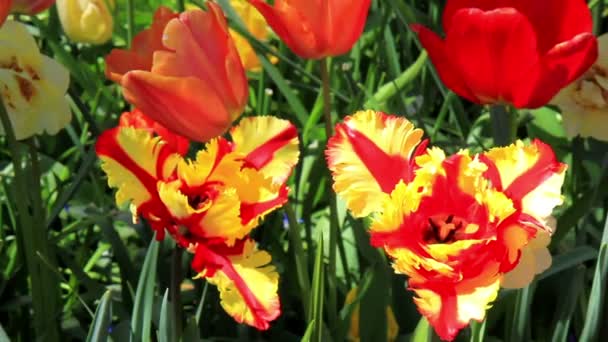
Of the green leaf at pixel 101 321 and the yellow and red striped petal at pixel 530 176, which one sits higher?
the yellow and red striped petal at pixel 530 176

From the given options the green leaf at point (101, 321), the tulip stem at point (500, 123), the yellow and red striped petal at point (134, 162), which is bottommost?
the tulip stem at point (500, 123)

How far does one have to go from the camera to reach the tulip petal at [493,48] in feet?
3.26

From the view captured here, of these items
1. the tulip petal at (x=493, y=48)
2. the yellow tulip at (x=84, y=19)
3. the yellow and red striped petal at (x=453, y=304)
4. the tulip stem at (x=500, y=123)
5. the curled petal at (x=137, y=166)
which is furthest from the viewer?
the yellow tulip at (x=84, y=19)

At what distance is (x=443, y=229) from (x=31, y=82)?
56cm

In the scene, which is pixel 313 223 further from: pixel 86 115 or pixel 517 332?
pixel 517 332

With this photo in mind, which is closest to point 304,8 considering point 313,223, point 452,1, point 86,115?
point 452,1

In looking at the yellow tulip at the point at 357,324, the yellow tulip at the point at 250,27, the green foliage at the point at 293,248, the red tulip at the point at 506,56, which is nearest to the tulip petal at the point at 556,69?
the red tulip at the point at 506,56

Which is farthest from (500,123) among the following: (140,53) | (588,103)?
(140,53)

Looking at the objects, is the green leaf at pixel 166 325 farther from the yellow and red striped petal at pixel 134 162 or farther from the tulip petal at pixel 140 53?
the tulip petal at pixel 140 53

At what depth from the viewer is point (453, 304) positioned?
769 millimetres

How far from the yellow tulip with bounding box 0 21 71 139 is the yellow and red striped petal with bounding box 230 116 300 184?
1.07 ft

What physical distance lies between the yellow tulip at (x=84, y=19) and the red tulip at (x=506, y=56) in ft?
2.27

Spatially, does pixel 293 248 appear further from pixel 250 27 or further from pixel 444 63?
pixel 250 27

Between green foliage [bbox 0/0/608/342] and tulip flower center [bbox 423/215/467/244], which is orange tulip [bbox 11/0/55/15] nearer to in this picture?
green foliage [bbox 0/0/608/342]
